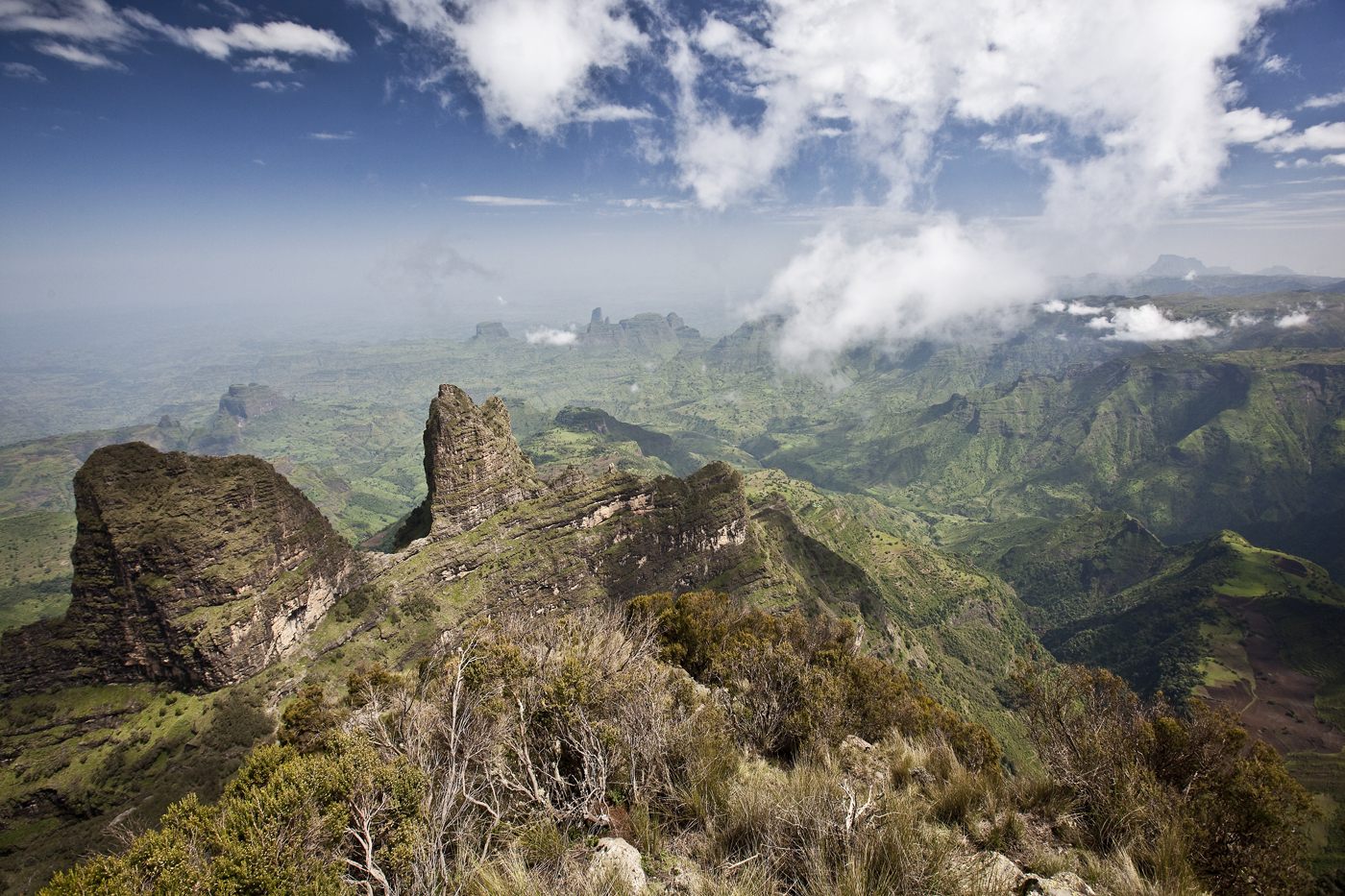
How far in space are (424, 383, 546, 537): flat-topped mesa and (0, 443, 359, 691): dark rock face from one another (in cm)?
2131

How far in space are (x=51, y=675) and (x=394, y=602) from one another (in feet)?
92.7

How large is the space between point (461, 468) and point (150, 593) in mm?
31848

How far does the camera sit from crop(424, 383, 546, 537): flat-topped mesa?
67062mm

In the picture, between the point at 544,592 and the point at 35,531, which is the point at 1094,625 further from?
the point at 35,531

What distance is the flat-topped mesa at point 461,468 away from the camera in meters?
67.1

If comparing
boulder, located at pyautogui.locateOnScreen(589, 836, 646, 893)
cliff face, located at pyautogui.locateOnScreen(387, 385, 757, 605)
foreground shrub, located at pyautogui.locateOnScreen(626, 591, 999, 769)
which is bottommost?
cliff face, located at pyautogui.locateOnScreen(387, 385, 757, 605)

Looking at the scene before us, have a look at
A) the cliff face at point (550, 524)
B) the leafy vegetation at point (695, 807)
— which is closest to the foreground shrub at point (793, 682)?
the leafy vegetation at point (695, 807)

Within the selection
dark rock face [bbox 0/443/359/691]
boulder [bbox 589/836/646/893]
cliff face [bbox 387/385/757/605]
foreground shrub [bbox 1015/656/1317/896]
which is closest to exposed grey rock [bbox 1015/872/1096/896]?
foreground shrub [bbox 1015/656/1317/896]

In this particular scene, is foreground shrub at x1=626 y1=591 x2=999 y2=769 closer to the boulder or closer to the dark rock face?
the boulder

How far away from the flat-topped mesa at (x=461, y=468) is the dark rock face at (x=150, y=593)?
69.9ft

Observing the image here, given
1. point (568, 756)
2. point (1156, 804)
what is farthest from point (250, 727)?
point (1156, 804)

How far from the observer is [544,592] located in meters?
72.8

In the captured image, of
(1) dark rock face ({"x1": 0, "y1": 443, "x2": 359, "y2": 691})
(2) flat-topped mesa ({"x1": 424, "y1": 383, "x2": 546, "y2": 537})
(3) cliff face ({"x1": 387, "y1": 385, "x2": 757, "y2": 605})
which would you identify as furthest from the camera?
(3) cliff face ({"x1": 387, "y1": 385, "x2": 757, "y2": 605})

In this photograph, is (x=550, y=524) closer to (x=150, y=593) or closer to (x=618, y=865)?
(x=150, y=593)
